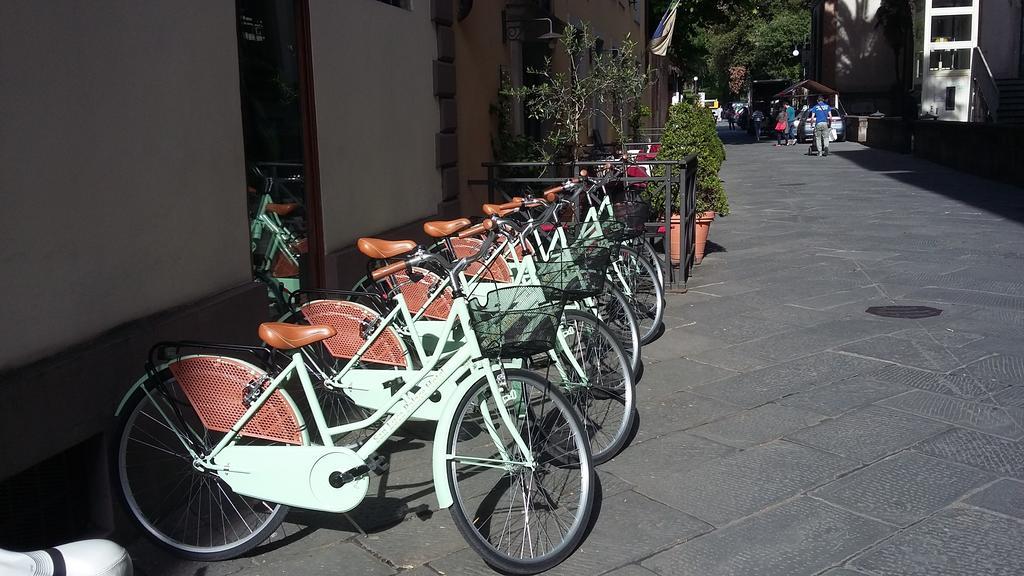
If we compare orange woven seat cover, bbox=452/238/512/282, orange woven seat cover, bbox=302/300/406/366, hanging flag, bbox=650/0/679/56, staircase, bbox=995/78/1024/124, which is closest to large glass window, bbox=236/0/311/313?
orange woven seat cover, bbox=302/300/406/366

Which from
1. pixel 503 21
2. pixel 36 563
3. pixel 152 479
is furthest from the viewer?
pixel 503 21

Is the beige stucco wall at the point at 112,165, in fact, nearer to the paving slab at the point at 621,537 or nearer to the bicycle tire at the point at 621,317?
the paving slab at the point at 621,537

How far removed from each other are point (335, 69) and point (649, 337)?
9.22ft

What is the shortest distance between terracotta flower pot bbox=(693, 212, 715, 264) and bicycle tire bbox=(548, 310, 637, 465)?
5164 millimetres

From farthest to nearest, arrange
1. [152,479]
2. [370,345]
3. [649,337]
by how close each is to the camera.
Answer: [649,337] → [370,345] → [152,479]

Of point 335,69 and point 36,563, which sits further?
point 335,69

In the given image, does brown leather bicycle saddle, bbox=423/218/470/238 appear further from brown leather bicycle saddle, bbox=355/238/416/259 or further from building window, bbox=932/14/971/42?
building window, bbox=932/14/971/42

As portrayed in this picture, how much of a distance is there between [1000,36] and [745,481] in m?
39.9

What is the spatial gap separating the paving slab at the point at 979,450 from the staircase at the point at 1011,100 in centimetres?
3098

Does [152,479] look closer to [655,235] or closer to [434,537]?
[434,537]

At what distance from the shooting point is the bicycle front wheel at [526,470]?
12.1 feet

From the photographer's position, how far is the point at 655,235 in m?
9.10

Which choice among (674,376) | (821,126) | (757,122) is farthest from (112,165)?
(757,122)

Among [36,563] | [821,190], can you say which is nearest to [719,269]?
[36,563]
